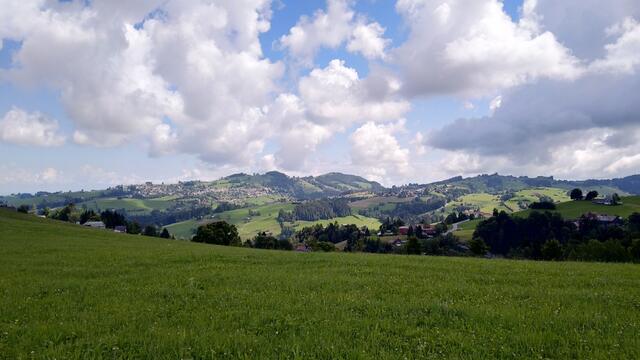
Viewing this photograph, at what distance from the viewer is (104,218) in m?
175

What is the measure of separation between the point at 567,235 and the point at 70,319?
173 meters

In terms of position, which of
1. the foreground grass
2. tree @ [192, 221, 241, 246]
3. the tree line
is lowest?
the tree line

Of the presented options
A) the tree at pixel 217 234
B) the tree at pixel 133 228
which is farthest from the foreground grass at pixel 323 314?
the tree at pixel 133 228

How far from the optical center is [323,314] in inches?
492

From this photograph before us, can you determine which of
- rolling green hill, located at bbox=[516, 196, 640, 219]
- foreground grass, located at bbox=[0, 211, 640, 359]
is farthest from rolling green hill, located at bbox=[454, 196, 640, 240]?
foreground grass, located at bbox=[0, 211, 640, 359]

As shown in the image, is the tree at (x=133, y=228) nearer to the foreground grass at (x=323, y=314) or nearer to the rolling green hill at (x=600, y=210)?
the foreground grass at (x=323, y=314)

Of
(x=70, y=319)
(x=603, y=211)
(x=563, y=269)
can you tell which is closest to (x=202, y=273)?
(x=70, y=319)

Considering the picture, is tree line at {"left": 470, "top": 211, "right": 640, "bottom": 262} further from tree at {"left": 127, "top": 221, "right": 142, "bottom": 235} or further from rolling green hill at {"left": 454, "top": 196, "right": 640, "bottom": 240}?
tree at {"left": 127, "top": 221, "right": 142, "bottom": 235}

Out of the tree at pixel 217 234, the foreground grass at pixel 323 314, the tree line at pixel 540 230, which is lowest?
the tree line at pixel 540 230

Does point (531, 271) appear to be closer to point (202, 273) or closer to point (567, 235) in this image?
point (202, 273)

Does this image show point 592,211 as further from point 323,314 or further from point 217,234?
point 323,314

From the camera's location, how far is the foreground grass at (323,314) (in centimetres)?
953

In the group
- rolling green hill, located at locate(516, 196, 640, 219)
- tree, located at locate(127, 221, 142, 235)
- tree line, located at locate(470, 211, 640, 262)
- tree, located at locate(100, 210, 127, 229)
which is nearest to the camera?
tree line, located at locate(470, 211, 640, 262)

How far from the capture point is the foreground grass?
9.53 m
